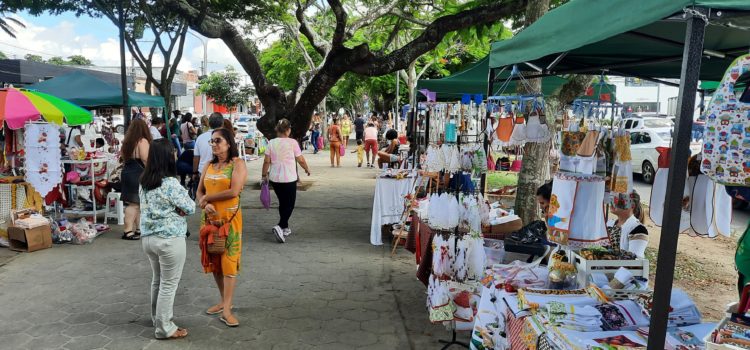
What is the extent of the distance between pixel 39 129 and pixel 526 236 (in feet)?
21.3

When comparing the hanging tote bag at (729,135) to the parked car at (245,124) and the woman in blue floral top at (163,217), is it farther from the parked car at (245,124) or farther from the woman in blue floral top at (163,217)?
the parked car at (245,124)

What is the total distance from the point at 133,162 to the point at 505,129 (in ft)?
15.5

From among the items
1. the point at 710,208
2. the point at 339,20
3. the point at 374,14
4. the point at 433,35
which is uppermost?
the point at 374,14

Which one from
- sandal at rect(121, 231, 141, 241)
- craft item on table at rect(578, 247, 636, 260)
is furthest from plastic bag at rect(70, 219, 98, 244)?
craft item on table at rect(578, 247, 636, 260)

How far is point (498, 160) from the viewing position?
11094mm

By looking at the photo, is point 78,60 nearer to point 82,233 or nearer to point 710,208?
point 82,233

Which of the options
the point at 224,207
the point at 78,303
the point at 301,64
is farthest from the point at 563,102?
the point at 301,64

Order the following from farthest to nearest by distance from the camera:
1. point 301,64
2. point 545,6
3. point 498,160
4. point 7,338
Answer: point 301,64, point 498,160, point 545,6, point 7,338

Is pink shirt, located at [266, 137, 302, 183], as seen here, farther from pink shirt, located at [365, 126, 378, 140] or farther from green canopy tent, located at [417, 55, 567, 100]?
pink shirt, located at [365, 126, 378, 140]

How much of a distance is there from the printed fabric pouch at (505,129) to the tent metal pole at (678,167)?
3104 millimetres

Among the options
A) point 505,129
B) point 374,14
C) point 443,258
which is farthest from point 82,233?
point 374,14

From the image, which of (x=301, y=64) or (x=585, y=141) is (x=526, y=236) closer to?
(x=585, y=141)

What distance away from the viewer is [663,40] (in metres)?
3.42

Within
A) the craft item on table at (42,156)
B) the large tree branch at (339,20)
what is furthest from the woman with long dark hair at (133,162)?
the large tree branch at (339,20)
